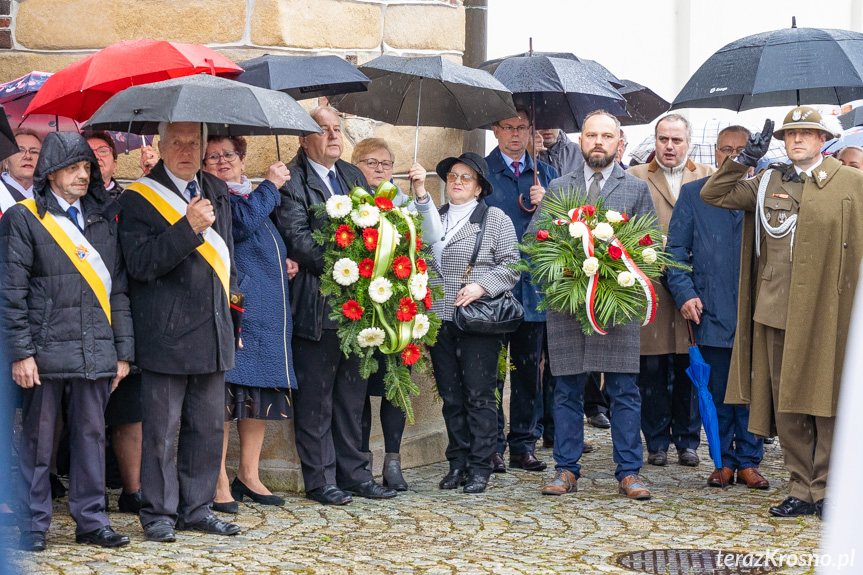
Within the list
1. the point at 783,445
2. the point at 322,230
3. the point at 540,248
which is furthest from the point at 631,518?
the point at 322,230

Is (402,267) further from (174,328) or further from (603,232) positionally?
(174,328)

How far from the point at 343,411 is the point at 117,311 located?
5.22 ft

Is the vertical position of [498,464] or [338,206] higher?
[338,206]

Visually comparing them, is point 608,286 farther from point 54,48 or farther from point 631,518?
point 54,48

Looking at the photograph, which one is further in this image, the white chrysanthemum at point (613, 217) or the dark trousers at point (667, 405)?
the dark trousers at point (667, 405)

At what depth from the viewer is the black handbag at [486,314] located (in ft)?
22.3

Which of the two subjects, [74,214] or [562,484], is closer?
[74,214]

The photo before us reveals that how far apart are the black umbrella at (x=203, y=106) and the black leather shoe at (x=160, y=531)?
6.12 ft

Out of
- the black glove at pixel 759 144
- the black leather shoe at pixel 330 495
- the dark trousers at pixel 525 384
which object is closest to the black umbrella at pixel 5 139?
the black leather shoe at pixel 330 495

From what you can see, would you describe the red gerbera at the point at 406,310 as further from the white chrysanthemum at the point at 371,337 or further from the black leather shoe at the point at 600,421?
the black leather shoe at the point at 600,421

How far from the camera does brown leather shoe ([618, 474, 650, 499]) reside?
21.9ft

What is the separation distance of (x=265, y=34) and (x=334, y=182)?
109 centimetres

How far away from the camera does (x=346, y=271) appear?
251 inches

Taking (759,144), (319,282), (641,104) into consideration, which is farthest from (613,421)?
(641,104)
